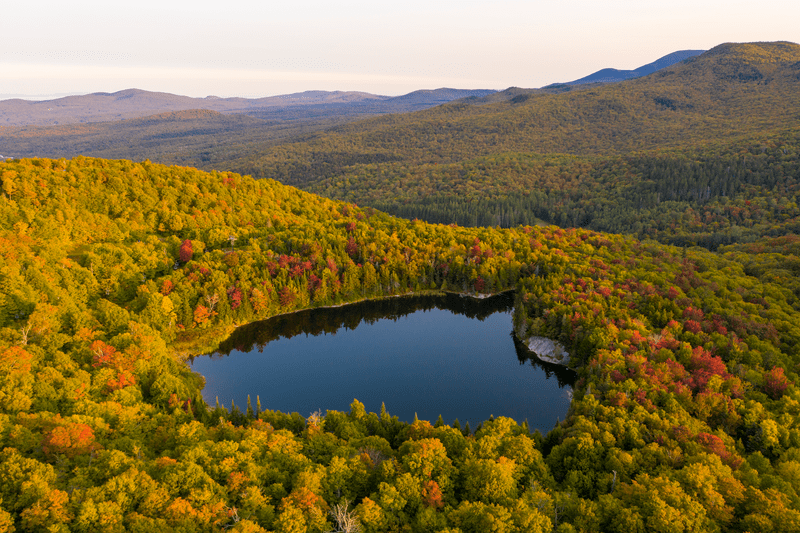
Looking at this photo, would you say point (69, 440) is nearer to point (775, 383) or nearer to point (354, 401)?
point (354, 401)

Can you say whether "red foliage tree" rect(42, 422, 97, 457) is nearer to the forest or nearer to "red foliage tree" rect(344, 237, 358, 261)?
the forest

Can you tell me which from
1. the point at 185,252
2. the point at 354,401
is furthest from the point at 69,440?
the point at 185,252

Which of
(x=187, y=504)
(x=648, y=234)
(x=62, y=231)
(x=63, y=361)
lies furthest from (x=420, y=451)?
(x=648, y=234)

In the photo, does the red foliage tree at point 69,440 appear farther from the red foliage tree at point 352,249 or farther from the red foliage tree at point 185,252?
the red foliage tree at point 352,249

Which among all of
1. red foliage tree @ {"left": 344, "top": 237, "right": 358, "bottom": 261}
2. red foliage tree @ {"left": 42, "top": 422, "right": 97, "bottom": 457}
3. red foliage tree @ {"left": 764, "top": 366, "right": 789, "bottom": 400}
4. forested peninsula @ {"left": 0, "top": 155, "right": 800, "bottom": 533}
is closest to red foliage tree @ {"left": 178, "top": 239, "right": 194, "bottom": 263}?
forested peninsula @ {"left": 0, "top": 155, "right": 800, "bottom": 533}

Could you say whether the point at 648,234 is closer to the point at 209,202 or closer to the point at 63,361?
the point at 209,202
